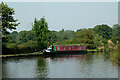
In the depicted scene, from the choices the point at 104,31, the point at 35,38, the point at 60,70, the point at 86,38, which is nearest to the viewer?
the point at 60,70

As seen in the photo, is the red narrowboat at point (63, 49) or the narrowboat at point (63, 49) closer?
the narrowboat at point (63, 49)

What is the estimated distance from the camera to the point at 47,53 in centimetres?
4419

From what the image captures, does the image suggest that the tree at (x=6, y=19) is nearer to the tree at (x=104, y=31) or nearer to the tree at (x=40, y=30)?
the tree at (x=40, y=30)

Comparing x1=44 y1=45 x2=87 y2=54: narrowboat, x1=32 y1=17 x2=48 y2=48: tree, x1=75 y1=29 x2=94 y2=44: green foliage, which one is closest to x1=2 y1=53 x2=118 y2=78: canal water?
x1=44 y1=45 x2=87 y2=54: narrowboat

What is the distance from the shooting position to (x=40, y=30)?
2199 inches

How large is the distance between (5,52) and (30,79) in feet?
73.8

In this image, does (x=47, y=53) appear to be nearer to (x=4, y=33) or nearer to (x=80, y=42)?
(x=4, y=33)

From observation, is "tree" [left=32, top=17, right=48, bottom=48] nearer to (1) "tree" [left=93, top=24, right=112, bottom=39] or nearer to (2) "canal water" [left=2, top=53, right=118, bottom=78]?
(2) "canal water" [left=2, top=53, right=118, bottom=78]

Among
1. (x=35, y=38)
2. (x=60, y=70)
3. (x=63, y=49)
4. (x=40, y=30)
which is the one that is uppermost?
(x=40, y=30)

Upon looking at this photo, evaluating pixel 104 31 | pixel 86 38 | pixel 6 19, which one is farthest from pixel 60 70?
pixel 104 31

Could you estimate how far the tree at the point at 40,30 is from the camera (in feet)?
177

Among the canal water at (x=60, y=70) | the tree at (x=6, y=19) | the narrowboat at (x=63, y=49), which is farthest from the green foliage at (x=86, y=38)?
the canal water at (x=60, y=70)

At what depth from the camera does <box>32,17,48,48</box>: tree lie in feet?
177

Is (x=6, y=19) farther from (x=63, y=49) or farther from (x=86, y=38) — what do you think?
(x=86, y=38)
